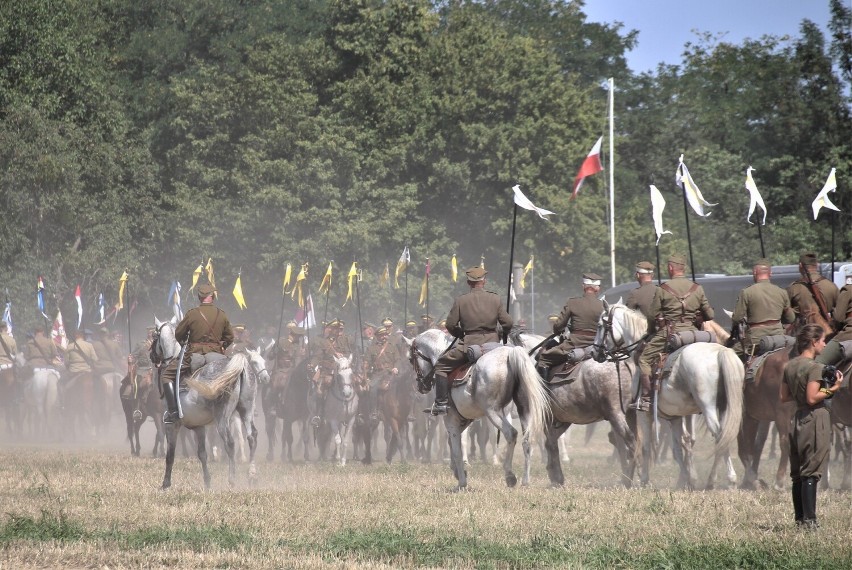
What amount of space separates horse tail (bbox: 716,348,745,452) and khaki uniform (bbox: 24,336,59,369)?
25.1 m

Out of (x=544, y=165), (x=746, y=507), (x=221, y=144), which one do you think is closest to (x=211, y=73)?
(x=221, y=144)

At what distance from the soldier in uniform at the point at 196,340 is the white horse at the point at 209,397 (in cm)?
14

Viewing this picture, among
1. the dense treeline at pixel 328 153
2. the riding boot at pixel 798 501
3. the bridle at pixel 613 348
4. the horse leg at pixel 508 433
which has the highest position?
the dense treeline at pixel 328 153

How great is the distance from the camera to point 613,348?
1962 centimetres

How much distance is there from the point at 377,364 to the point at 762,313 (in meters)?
11.2

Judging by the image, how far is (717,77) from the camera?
73.9 meters

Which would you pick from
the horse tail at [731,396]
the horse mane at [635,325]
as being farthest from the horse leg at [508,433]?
the horse tail at [731,396]

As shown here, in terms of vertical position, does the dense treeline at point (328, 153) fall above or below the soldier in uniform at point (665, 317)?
above

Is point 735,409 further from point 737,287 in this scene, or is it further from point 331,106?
point 331,106

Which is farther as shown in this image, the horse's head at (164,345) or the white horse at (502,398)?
the horse's head at (164,345)

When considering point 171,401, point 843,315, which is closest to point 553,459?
point 843,315

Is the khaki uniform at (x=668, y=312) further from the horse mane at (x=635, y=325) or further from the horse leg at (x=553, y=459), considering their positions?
the horse leg at (x=553, y=459)

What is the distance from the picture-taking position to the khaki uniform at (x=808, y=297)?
18141 mm

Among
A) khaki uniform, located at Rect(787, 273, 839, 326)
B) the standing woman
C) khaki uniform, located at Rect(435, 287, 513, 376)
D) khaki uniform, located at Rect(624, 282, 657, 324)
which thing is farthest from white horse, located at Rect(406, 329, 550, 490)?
the standing woman
